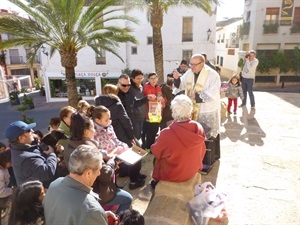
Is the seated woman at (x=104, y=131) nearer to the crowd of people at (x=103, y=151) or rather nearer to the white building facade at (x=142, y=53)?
the crowd of people at (x=103, y=151)

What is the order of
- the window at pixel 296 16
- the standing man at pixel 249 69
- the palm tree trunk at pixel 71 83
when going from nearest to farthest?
the standing man at pixel 249 69 < the palm tree trunk at pixel 71 83 < the window at pixel 296 16

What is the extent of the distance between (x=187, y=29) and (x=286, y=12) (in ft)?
31.7

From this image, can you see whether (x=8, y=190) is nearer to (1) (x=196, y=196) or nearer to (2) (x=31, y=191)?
(2) (x=31, y=191)

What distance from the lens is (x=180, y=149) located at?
2986mm

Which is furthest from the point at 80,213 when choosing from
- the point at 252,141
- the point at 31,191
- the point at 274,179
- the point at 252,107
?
the point at 252,107

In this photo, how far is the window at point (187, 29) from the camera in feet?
70.0

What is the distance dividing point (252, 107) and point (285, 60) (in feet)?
59.6

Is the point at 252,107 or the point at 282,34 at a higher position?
the point at 282,34

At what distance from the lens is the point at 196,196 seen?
3.15m

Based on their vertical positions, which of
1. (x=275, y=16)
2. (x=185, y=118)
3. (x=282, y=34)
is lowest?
(x=185, y=118)

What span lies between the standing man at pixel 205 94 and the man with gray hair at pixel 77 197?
8.92 feet

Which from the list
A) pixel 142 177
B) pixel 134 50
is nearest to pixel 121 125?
pixel 142 177

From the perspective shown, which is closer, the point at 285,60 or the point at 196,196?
the point at 196,196

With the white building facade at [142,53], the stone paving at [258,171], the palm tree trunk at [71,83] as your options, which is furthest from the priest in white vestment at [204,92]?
the white building facade at [142,53]
